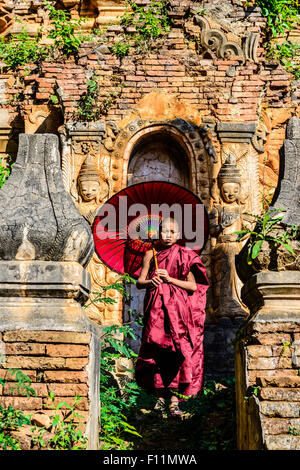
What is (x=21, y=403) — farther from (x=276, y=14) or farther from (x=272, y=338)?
(x=276, y=14)

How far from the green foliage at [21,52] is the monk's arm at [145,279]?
4693 mm

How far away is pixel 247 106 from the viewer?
31.6 ft

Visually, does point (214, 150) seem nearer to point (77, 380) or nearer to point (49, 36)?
point (49, 36)

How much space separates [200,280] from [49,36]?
16.9 feet

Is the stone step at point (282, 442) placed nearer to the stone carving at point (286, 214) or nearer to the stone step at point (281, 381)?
the stone step at point (281, 381)

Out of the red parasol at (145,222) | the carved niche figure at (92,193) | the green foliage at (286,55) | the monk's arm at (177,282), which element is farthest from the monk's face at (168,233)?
the green foliage at (286,55)

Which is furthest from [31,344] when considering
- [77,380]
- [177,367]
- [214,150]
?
[214,150]

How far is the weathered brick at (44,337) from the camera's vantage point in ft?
15.5

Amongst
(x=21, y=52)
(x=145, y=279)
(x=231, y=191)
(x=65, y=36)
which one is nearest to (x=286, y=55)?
(x=231, y=191)

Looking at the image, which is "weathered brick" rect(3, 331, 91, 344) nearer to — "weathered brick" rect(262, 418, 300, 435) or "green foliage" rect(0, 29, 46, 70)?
"weathered brick" rect(262, 418, 300, 435)

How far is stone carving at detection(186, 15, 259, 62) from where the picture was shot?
1000cm

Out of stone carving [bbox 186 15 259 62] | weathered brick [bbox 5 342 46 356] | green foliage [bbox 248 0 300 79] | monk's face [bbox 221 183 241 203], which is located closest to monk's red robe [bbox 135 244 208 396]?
weathered brick [bbox 5 342 46 356]

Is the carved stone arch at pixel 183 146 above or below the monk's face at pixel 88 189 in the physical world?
above

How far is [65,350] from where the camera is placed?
4719mm
